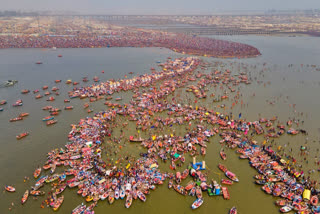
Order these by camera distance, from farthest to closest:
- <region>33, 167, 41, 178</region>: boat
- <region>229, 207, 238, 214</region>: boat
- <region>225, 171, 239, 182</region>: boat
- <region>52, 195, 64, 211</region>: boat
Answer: <region>33, 167, 41, 178</region>: boat → <region>225, 171, 239, 182</region>: boat → <region>52, 195, 64, 211</region>: boat → <region>229, 207, 238, 214</region>: boat

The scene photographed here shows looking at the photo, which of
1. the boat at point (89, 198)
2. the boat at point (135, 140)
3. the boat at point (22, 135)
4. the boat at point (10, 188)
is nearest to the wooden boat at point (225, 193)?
the boat at point (135, 140)

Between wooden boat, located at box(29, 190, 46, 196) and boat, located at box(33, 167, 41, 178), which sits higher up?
boat, located at box(33, 167, 41, 178)

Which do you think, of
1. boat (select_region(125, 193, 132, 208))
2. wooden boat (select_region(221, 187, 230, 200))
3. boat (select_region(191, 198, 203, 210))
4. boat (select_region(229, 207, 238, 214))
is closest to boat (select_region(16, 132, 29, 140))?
boat (select_region(125, 193, 132, 208))

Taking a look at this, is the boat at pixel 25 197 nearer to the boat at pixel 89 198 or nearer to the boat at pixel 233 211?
the boat at pixel 89 198

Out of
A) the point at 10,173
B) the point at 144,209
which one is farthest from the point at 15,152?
the point at 144,209

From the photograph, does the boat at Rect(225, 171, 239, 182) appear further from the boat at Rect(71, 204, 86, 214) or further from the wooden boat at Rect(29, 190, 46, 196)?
the wooden boat at Rect(29, 190, 46, 196)

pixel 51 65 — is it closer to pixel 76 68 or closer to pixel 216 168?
pixel 76 68
